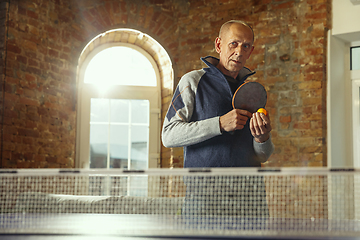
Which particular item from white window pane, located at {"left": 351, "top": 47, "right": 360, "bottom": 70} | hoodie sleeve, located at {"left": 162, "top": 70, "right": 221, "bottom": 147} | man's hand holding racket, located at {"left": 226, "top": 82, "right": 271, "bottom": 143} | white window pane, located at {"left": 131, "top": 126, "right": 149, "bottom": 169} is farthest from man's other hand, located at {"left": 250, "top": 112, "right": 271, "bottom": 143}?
white window pane, located at {"left": 131, "top": 126, "right": 149, "bottom": 169}

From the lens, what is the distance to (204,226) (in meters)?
1.24

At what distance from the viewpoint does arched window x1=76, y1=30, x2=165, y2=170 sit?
5.03m

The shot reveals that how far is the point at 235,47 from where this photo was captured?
183cm

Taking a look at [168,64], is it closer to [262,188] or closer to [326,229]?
[262,188]

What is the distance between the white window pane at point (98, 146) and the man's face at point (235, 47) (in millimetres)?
3425

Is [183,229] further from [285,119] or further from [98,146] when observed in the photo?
[98,146]

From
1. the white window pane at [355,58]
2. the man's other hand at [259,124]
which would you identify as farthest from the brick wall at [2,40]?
the white window pane at [355,58]

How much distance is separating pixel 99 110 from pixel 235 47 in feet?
11.5

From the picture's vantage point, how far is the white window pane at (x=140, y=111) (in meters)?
5.16

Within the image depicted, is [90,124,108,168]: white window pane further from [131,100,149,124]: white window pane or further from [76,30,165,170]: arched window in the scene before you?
[131,100,149,124]: white window pane

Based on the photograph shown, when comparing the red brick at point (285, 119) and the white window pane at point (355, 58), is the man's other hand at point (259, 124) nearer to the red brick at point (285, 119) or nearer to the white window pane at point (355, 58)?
the red brick at point (285, 119)

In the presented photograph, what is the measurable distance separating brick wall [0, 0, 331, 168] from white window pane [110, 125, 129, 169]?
53 centimetres

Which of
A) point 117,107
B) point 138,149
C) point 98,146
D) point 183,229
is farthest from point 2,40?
point 183,229

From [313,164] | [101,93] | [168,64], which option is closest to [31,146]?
[101,93]
